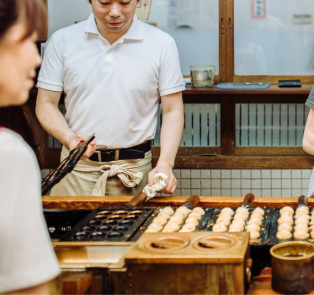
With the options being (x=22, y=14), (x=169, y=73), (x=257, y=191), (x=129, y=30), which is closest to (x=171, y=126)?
(x=169, y=73)

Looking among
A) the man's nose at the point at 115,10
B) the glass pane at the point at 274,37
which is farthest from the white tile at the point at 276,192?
the man's nose at the point at 115,10

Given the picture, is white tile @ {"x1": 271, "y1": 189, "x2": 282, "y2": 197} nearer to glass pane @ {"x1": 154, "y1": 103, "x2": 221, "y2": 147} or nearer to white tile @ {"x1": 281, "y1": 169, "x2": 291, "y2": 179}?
white tile @ {"x1": 281, "y1": 169, "x2": 291, "y2": 179}

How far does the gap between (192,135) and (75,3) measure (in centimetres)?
151

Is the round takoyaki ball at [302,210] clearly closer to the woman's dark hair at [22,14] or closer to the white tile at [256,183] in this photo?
the woman's dark hair at [22,14]

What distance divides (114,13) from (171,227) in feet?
4.47

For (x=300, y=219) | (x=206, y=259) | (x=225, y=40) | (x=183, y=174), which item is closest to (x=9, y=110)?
(x=183, y=174)

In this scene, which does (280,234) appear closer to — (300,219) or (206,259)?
(300,219)

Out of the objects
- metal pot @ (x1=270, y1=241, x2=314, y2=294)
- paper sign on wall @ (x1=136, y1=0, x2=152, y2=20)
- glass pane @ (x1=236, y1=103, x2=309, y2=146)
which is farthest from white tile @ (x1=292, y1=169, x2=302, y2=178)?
metal pot @ (x1=270, y1=241, x2=314, y2=294)

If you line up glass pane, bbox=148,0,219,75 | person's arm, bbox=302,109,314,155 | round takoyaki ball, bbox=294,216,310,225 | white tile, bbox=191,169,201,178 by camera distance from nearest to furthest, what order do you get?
round takoyaki ball, bbox=294,216,310,225, person's arm, bbox=302,109,314,155, glass pane, bbox=148,0,219,75, white tile, bbox=191,169,201,178

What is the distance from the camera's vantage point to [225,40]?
5160 mm

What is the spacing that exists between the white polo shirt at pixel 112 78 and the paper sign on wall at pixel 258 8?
1.89 metres

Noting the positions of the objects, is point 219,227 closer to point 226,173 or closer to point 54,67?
point 54,67

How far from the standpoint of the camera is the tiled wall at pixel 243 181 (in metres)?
5.25

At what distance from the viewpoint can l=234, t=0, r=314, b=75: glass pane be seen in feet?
16.9
